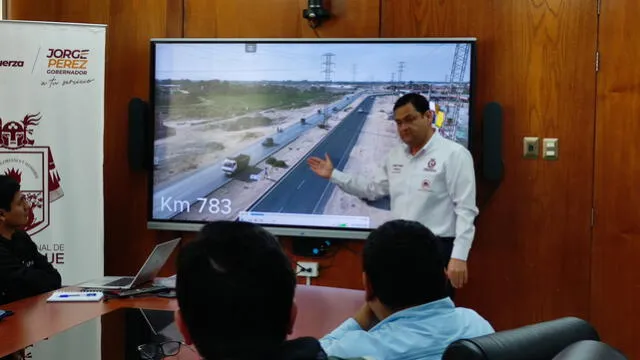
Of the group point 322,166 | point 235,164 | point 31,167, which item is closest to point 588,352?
point 322,166

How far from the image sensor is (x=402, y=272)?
1.61m

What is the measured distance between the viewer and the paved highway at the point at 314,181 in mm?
3922

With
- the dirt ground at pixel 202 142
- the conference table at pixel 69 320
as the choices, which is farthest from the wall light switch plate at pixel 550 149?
the conference table at pixel 69 320

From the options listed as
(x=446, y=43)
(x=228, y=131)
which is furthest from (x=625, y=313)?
(x=228, y=131)

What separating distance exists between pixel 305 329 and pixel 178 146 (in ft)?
6.84

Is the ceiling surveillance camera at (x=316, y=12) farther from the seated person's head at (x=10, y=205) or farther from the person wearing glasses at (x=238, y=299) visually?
the person wearing glasses at (x=238, y=299)

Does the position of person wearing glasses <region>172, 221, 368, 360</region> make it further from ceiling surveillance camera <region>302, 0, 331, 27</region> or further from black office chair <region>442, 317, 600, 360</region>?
ceiling surveillance camera <region>302, 0, 331, 27</region>

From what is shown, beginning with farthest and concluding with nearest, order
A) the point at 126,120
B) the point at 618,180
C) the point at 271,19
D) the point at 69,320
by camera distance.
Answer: the point at 126,120, the point at 271,19, the point at 618,180, the point at 69,320

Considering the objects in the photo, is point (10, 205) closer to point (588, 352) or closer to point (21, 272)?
point (21, 272)

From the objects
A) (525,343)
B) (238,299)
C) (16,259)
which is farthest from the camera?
(16,259)

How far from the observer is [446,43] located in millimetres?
3771

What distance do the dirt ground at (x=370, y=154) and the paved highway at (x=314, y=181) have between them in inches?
1.5

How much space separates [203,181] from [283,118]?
63 cm

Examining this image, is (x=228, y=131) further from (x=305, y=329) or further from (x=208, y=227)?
(x=208, y=227)
